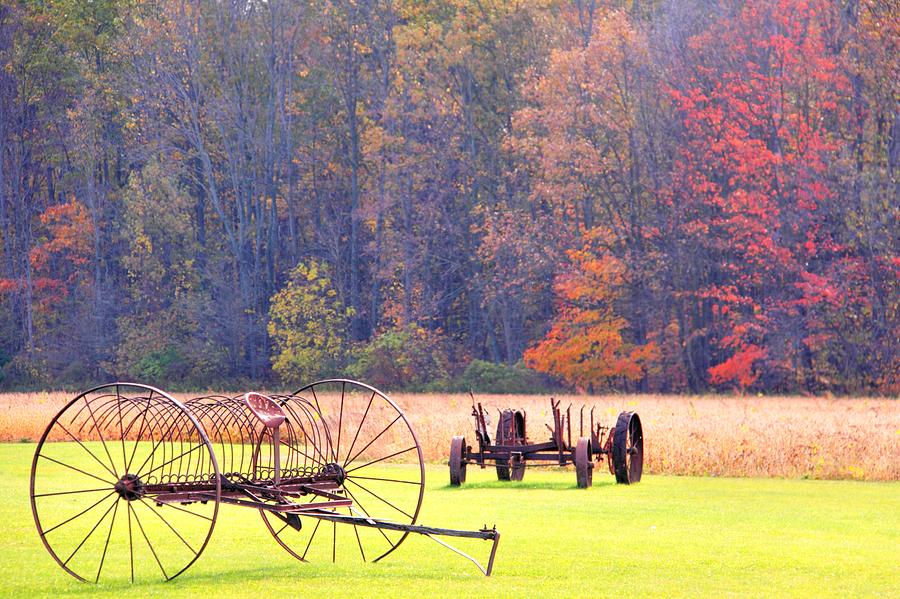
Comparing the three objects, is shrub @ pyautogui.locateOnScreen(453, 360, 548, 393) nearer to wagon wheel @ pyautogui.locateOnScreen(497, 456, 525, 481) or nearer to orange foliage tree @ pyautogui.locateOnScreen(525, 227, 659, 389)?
orange foliage tree @ pyautogui.locateOnScreen(525, 227, 659, 389)

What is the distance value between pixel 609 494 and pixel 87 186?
41937 millimetres

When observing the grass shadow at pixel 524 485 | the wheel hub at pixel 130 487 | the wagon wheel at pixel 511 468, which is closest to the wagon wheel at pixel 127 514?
the wheel hub at pixel 130 487

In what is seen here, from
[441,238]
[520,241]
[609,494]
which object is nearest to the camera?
[609,494]

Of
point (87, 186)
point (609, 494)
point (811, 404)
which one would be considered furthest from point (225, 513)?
point (87, 186)

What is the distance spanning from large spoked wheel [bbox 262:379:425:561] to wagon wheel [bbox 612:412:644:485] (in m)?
2.96

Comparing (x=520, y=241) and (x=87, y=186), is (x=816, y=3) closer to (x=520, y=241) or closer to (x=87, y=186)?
(x=520, y=241)

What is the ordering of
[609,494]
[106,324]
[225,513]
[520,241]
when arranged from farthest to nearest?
[106,324] < [520,241] < [609,494] < [225,513]

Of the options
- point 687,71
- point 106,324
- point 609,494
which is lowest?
point 609,494

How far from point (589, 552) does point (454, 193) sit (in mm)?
39082

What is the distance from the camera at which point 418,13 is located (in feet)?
171

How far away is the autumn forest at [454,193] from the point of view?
40.2 m

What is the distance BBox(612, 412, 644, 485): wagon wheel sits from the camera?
63.4ft

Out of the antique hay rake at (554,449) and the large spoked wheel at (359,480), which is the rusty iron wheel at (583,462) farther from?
the large spoked wheel at (359,480)

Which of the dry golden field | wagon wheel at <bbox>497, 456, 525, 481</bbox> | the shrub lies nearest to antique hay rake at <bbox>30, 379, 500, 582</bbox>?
wagon wheel at <bbox>497, 456, 525, 481</bbox>
